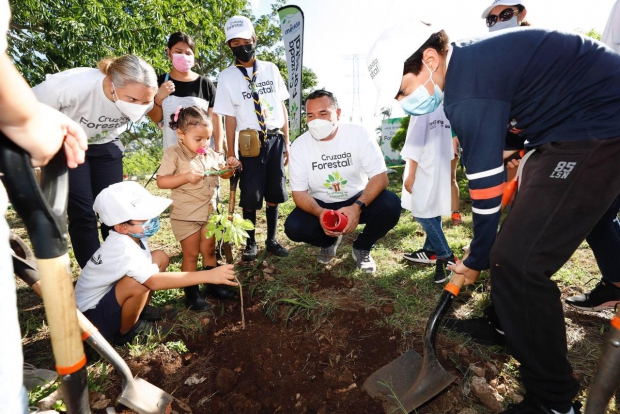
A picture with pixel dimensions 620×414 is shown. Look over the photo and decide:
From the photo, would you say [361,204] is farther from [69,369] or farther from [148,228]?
[69,369]

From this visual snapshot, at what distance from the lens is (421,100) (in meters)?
1.79

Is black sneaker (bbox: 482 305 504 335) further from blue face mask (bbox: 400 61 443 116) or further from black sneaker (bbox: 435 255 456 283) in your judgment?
blue face mask (bbox: 400 61 443 116)

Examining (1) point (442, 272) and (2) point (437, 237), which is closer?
(1) point (442, 272)

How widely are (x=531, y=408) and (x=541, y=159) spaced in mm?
1133

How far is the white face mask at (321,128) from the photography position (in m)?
3.21

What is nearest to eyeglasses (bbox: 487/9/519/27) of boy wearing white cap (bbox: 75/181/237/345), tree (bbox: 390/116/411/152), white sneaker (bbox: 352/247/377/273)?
white sneaker (bbox: 352/247/377/273)

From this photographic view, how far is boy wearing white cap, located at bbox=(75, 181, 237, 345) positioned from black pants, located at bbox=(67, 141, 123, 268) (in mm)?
717

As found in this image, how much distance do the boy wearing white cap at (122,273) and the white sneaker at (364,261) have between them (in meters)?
1.57

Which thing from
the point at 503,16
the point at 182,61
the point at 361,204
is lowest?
the point at 361,204

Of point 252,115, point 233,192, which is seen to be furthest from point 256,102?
point 233,192

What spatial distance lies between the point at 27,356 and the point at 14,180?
1.87 m

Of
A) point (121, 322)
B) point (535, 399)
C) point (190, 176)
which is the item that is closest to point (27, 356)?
point (121, 322)

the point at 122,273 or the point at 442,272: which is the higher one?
the point at 122,273

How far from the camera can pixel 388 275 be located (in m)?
3.15
